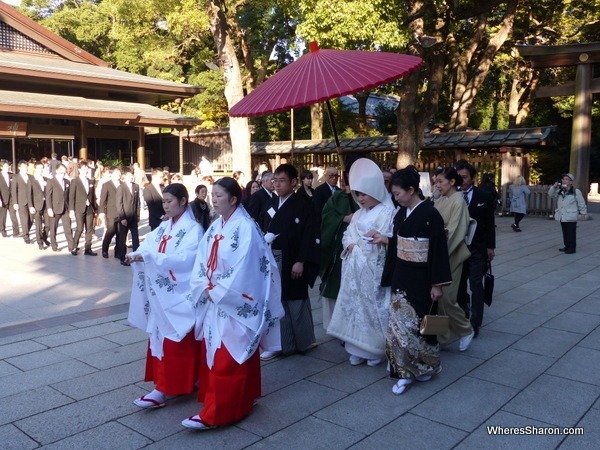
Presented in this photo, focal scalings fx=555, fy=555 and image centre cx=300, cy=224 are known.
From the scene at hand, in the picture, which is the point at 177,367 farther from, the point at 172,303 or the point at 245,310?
the point at 245,310

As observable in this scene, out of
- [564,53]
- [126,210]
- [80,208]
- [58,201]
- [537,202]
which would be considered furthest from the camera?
[537,202]

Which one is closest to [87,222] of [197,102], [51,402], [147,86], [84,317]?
[84,317]

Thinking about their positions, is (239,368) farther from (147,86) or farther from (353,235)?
(147,86)

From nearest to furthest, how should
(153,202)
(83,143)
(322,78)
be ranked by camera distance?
(322,78) < (153,202) < (83,143)

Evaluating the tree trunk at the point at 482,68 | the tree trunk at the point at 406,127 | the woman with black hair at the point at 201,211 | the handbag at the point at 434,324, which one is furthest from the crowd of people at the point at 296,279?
the tree trunk at the point at 482,68

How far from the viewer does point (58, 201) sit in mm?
9984

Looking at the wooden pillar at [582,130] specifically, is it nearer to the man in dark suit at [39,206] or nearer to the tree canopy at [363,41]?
the tree canopy at [363,41]

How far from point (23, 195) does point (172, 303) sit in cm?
875

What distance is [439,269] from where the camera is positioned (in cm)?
385

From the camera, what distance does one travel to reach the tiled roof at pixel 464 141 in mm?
16719

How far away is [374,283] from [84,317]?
10.7 ft

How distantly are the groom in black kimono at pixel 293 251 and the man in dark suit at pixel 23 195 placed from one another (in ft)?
26.3

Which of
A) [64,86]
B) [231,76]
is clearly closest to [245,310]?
[231,76]

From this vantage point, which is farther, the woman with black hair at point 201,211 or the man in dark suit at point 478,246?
the woman with black hair at point 201,211
